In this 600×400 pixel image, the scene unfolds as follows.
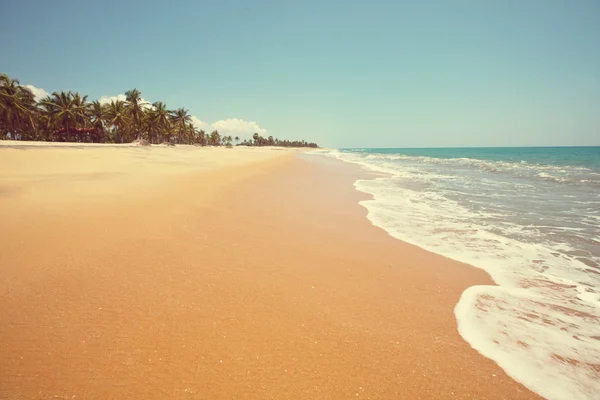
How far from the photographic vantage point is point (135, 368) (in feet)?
7.93

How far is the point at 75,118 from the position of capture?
5319 centimetres

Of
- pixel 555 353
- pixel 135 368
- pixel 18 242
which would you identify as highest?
pixel 18 242

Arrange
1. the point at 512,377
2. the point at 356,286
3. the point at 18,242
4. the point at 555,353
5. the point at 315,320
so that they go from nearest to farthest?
the point at 512,377 < the point at 555,353 < the point at 315,320 < the point at 356,286 < the point at 18,242

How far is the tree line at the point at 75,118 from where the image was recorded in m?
43.7

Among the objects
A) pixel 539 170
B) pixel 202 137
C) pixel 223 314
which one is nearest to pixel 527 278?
pixel 223 314

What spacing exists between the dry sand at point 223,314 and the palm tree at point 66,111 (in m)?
62.8

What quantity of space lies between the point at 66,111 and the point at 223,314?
224ft

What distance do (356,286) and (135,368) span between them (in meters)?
2.98

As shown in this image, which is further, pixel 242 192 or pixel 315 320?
pixel 242 192

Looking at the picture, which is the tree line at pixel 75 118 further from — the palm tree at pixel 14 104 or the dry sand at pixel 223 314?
the dry sand at pixel 223 314

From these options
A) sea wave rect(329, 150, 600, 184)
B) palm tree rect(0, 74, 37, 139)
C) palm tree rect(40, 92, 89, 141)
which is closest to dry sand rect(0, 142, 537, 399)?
sea wave rect(329, 150, 600, 184)

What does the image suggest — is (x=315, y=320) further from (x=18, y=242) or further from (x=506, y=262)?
(x=18, y=242)

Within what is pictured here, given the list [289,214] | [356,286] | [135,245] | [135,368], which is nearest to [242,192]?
[289,214]

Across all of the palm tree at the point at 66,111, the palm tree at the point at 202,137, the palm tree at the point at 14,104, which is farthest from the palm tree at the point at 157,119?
the palm tree at the point at 202,137
